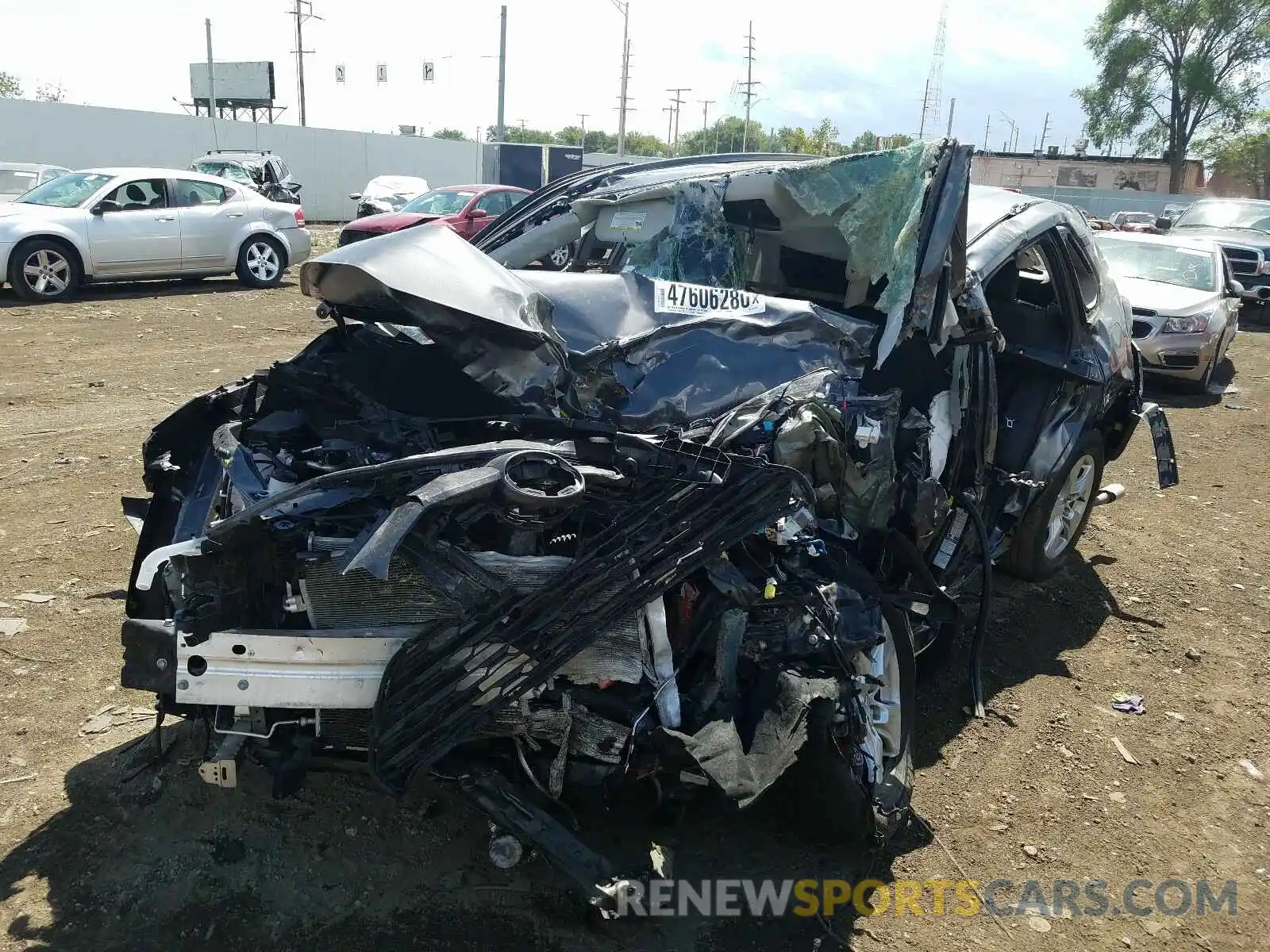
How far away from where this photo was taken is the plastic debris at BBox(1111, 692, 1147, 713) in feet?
12.9

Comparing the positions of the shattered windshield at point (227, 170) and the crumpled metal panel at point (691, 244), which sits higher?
the shattered windshield at point (227, 170)

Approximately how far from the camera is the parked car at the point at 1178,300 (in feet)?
31.8

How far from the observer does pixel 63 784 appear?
3100 millimetres

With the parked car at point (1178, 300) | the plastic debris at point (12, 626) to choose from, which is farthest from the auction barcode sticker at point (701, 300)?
the parked car at point (1178, 300)

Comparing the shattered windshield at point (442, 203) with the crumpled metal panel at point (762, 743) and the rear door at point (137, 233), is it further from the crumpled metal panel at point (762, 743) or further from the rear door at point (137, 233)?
the crumpled metal panel at point (762, 743)

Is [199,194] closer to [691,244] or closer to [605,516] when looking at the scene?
[691,244]

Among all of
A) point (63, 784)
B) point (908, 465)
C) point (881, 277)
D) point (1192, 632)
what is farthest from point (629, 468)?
point (1192, 632)

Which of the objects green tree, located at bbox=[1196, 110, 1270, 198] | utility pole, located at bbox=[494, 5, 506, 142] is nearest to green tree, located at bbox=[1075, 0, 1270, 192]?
green tree, located at bbox=[1196, 110, 1270, 198]

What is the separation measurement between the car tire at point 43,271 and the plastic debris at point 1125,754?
12.4 metres

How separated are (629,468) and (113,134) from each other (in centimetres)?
2995

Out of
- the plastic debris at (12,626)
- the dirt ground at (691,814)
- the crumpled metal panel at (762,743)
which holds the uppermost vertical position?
the crumpled metal panel at (762,743)

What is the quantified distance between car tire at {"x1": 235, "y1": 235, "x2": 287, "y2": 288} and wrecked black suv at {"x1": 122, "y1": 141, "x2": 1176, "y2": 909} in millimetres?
11054

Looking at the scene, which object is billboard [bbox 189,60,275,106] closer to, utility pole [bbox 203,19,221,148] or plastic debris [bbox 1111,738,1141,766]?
utility pole [bbox 203,19,221,148]

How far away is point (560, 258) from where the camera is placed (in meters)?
4.82
